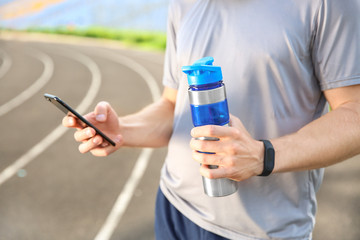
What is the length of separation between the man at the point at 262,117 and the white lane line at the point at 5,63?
13929 mm

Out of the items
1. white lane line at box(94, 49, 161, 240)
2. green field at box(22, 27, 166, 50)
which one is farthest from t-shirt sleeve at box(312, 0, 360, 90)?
green field at box(22, 27, 166, 50)

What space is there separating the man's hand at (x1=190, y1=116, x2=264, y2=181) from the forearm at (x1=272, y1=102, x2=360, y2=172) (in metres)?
0.10

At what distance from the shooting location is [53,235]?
401 cm

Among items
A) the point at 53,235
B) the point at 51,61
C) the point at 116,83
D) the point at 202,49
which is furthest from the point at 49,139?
the point at 51,61

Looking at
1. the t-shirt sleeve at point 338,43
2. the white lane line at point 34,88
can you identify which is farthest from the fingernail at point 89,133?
the white lane line at point 34,88

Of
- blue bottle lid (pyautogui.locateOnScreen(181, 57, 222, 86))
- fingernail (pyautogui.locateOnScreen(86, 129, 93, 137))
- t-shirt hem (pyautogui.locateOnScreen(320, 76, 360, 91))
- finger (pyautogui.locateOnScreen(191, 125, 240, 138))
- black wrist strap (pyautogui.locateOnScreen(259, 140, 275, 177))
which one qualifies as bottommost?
black wrist strap (pyautogui.locateOnScreen(259, 140, 275, 177))

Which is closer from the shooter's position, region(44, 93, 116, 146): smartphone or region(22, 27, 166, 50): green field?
region(44, 93, 116, 146): smartphone

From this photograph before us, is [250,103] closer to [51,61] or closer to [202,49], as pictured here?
[202,49]

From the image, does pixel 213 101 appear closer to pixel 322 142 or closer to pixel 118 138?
pixel 322 142

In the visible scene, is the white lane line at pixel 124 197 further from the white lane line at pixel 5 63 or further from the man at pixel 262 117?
the white lane line at pixel 5 63

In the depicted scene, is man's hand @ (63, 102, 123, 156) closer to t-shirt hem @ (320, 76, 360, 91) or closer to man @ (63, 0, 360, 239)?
man @ (63, 0, 360, 239)

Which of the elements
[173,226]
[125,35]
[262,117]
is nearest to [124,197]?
[173,226]

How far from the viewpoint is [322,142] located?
1.08m

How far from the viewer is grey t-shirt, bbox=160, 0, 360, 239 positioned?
43.6 inches
